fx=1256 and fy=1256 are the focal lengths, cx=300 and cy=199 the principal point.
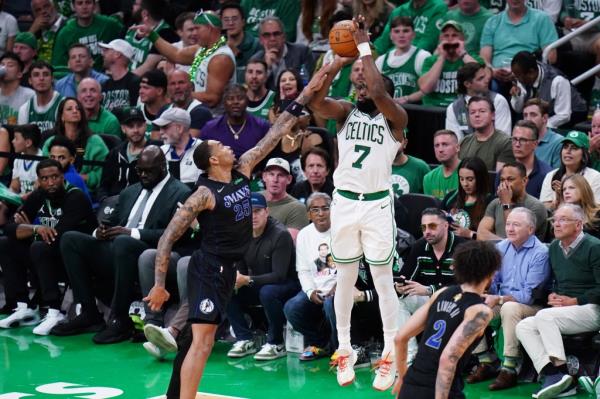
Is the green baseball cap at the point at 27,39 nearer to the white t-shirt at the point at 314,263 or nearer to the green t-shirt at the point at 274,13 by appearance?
the green t-shirt at the point at 274,13

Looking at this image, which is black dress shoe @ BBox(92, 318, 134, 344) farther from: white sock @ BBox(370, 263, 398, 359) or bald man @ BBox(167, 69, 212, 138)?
white sock @ BBox(370, 263, 398, 359)

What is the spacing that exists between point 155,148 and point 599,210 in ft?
14.5

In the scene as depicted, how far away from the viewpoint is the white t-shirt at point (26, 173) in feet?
47.1

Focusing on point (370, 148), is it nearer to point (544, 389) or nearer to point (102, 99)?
point (544, 389)

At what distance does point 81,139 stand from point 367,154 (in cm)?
573

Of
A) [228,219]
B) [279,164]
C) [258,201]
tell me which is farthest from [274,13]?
[228,219]

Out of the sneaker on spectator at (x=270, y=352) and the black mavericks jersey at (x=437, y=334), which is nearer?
the black mavericks jersey at (x=437, y=334)

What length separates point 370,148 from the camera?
9.52 metres

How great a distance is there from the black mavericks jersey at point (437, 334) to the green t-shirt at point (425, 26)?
774 centimetres

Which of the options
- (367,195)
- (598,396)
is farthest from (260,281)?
(598,396)

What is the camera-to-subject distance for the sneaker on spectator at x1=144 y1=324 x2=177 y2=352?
1154cm

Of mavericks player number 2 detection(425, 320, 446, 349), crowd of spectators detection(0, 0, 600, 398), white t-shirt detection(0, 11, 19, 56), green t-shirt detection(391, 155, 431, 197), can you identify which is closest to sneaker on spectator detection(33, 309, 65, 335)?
crowd of spectators detection(0, 0, 600, 398)

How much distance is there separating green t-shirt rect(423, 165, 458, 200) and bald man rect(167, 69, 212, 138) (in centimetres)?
303

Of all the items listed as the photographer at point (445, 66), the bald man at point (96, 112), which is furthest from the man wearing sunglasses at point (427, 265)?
the bald man at point (96, 112)
